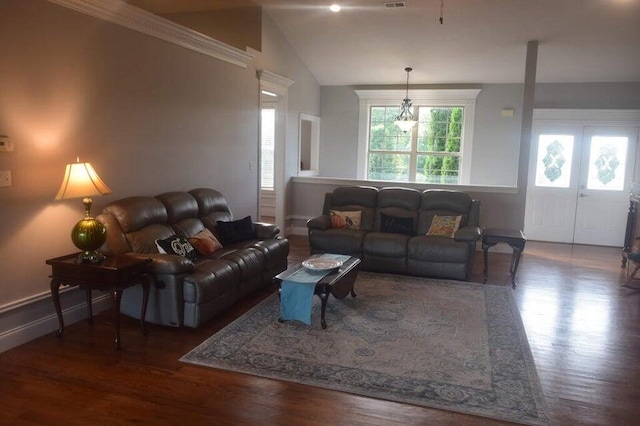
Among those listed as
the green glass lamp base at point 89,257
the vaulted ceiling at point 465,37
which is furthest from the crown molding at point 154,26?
the green glass lamp base at point 89,257

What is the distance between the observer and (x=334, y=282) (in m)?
3.72

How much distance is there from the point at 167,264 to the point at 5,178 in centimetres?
121

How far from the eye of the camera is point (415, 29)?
628 cm

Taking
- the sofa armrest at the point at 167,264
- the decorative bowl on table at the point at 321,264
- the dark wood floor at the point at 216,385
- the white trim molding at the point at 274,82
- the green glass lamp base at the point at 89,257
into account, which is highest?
the white trim molding at the point at 274,82

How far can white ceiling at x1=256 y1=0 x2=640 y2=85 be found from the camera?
5.50m

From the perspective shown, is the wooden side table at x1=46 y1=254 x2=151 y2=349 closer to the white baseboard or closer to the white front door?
the white baseboard

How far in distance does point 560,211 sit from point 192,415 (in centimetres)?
699

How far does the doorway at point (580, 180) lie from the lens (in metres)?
A: 7.29

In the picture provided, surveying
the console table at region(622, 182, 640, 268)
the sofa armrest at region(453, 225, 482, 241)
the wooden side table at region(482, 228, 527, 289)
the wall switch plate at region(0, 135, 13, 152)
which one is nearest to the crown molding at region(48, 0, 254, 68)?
the wall switch plate at region(0, 135, 13, 152)

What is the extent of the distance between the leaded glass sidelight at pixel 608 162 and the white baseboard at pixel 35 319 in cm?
743

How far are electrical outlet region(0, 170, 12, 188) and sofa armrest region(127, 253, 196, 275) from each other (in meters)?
0.94

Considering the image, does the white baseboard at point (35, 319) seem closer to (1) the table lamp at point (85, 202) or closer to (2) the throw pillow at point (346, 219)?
(1) the table lamp at point (85, 202)

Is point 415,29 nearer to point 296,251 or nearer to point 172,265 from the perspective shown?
point 296,251

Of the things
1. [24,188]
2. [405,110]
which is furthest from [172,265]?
[405,110]
